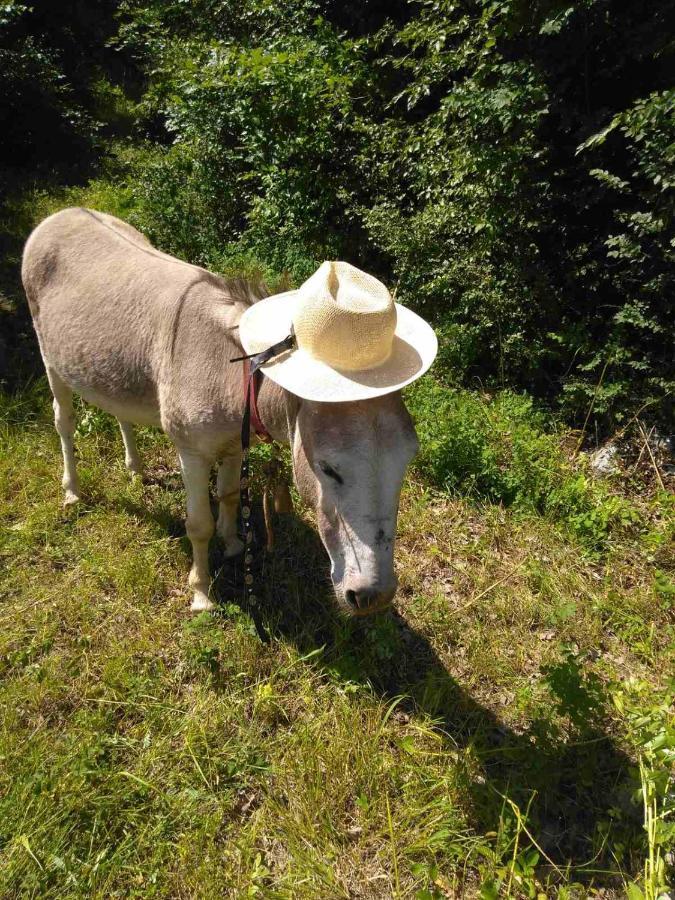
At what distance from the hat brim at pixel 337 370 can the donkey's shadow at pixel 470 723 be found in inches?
67.7

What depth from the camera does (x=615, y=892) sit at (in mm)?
2207

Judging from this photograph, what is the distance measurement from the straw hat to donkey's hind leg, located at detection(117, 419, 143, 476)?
2.60 meters

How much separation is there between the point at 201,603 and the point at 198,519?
577 millimetres

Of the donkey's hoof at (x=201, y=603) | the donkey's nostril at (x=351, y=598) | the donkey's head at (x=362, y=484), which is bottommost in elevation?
the donkey's hoof at (x=201, y=603)

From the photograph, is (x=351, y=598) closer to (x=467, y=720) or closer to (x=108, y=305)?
(x=467, y=720)

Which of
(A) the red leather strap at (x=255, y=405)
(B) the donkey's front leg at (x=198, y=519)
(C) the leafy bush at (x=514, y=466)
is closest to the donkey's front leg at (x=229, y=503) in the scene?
(B) the donkey's front leg at (x=198, y=519)

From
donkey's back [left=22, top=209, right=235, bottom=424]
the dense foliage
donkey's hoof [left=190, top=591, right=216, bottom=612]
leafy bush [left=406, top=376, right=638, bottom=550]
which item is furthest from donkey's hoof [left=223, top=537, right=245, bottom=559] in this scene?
the dense foliage

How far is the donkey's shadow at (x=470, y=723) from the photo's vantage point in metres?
2.41

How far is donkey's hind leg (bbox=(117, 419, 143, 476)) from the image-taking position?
13.9ft

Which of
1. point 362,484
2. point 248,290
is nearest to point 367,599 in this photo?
point 362,484

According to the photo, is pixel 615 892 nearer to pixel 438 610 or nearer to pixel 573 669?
pixel 573 669

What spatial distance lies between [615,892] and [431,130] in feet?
19.5

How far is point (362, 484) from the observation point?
1.92 meters

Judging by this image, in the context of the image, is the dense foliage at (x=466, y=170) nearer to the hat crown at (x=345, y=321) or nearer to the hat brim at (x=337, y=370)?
the hat brim at (x=337, y=370)
